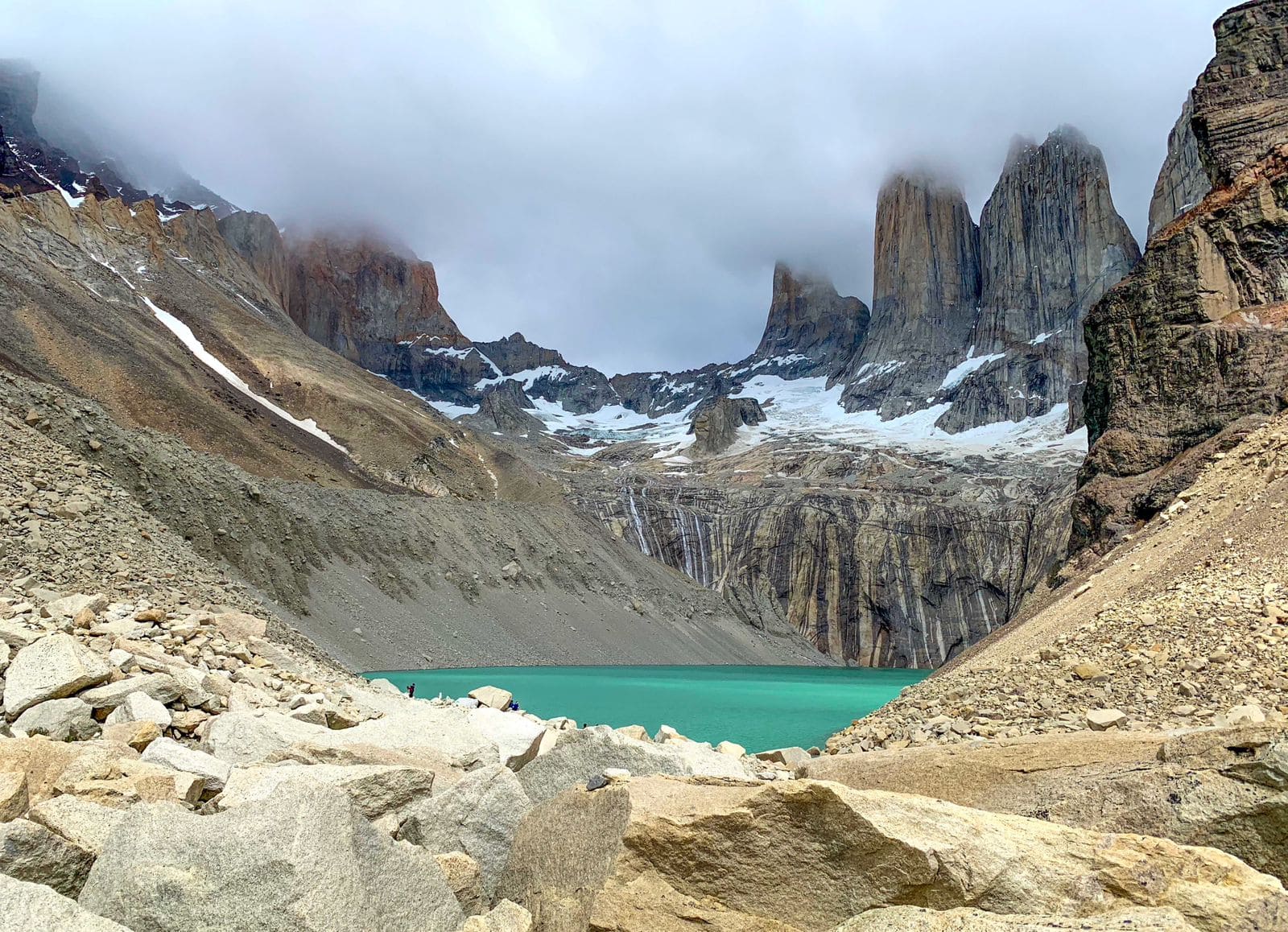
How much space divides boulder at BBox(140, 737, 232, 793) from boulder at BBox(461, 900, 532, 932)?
243 centimetres

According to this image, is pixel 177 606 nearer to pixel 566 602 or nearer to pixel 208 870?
pixel 208 870

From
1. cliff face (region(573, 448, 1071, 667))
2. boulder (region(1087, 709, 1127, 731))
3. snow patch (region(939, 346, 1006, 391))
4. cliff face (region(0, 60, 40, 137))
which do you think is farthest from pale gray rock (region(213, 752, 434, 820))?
cliff face (region(0, 60, 40, 137))

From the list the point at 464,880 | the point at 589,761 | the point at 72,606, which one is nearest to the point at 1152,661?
the point at 589,761

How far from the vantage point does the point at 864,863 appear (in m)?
4.09

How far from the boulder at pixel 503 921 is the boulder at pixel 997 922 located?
1660mm

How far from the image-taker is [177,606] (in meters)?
Answer: 17.3

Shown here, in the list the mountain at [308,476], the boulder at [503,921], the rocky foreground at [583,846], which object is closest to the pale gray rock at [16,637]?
the rocky foreground at [583,846]

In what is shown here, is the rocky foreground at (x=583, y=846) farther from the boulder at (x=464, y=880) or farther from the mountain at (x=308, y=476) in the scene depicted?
the mountain at (x=308, y=476)

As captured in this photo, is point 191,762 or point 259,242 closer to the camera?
point 191,762

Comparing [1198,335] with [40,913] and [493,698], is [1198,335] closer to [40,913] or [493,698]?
[493,698]

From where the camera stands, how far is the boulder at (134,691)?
7957 mm

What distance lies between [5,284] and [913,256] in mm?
156740

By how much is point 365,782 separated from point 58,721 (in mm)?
3173

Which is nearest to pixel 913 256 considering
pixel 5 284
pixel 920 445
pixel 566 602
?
pixel 920 445
